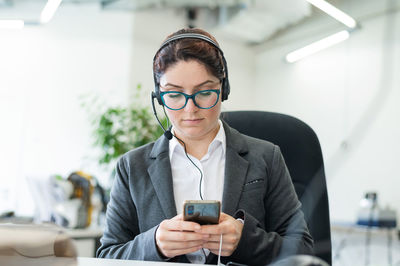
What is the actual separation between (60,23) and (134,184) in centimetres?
331

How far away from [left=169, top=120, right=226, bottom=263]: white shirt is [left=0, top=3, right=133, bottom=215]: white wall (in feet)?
8.92

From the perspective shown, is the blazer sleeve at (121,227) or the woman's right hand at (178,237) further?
the blazer sleeve at (121,227)

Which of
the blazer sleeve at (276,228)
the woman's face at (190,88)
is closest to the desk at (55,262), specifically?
the blazer sleeve at (276,228)

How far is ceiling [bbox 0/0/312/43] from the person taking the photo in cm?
361

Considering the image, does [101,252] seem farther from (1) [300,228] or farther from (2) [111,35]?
(2) [111,35]

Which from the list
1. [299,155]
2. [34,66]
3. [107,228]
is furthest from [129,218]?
[34,66]

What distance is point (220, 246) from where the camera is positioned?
0.74 meters

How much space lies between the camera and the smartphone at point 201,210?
0.69 metres

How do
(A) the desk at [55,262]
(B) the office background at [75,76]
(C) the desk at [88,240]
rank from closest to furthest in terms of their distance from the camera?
(A) the desk at [55,262], (C) the desk at [88,240], (B) the office background at [75,76]

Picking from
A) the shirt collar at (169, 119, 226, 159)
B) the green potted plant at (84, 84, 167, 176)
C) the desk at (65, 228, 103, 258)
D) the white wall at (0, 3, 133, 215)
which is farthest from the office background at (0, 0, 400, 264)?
the shirt collar at (169, 119, 226, 159)

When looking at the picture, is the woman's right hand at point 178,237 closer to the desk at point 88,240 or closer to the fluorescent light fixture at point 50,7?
the fluorescent light fixture at point 50,7

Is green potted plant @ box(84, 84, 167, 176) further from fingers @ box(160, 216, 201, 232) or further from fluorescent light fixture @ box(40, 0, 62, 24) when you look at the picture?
fingers @ box(160, 216, 201, 232)

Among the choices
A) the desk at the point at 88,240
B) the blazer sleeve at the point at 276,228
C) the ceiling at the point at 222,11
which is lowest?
the desk at the point at 88,240

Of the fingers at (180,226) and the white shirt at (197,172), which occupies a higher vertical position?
the white shirt at (197,172)
